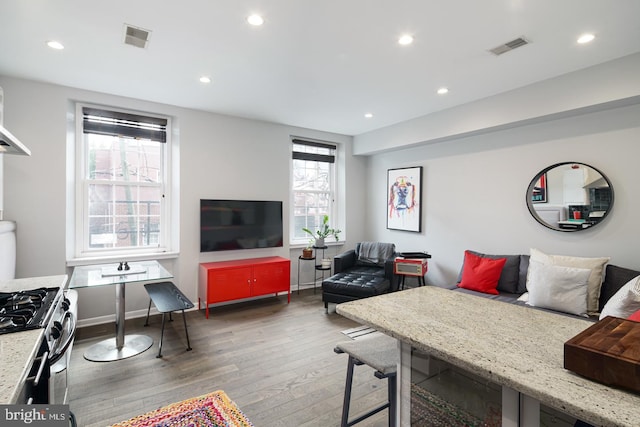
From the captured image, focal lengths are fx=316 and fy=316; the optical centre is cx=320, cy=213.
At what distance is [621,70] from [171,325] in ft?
16.7

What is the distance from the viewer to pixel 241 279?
4156mm

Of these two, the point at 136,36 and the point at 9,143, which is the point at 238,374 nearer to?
the point at 9,143

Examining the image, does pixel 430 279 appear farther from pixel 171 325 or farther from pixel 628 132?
pixel 171 325

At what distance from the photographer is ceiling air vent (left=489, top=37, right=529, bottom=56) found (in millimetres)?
2422

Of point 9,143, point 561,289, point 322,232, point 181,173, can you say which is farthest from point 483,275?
point 9,143

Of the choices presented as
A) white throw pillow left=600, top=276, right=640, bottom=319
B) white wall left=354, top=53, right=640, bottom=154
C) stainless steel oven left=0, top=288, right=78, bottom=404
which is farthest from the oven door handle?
white wall left=354, top=53, right=640, bottom=154

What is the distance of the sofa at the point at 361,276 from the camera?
4.02m

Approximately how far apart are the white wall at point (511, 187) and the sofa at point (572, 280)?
341mm

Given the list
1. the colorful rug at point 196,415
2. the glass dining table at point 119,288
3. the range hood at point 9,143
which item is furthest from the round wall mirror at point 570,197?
the range hood at point 9,143

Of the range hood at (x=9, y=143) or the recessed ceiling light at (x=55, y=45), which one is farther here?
the recessed ceiling light at (x=55, y=45)

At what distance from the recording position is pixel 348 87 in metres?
3.41

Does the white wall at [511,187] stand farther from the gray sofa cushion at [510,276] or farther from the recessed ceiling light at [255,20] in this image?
the recessed ceiling light at [255,20]

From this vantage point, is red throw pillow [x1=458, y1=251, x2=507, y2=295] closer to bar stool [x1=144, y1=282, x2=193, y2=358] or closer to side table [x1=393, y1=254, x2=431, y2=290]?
side table [x1=393, y1=254, x2=431, y2=290]

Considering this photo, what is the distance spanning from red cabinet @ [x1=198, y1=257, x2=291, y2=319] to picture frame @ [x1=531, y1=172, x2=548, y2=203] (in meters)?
3.17
